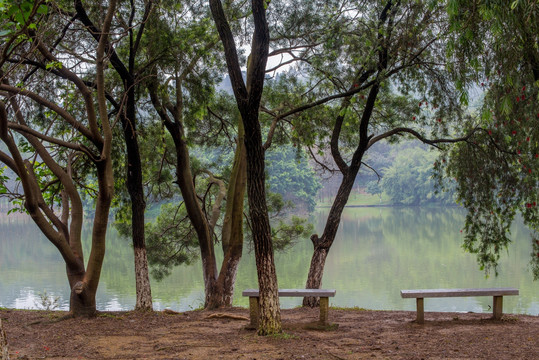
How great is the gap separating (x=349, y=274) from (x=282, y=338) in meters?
15.3

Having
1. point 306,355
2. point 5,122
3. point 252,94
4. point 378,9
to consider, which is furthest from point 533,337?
point 5,122

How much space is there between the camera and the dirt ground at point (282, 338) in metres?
4.82

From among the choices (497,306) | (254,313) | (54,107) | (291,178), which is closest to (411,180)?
(291,178)

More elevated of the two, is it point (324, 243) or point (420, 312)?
point (324, 243)

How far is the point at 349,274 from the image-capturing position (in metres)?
20.2

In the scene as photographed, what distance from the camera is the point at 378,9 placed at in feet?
27.2

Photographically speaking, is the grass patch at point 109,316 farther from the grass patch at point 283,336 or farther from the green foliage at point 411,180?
the green foliage at point 411,180

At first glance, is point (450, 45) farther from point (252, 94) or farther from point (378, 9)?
point (378, 9)

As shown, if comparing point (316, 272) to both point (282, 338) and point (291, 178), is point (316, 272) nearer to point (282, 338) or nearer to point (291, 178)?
point (282, 338)

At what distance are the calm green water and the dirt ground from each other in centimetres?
411

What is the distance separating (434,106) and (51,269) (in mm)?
18011

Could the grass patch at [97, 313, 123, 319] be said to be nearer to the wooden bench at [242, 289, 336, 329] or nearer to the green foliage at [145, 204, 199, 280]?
the wooden bench at [242, 289, 336, 329]

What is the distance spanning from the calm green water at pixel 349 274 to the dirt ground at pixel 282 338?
411cm

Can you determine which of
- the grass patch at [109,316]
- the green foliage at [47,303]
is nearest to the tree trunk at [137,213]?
the grass patch at [109,316]
